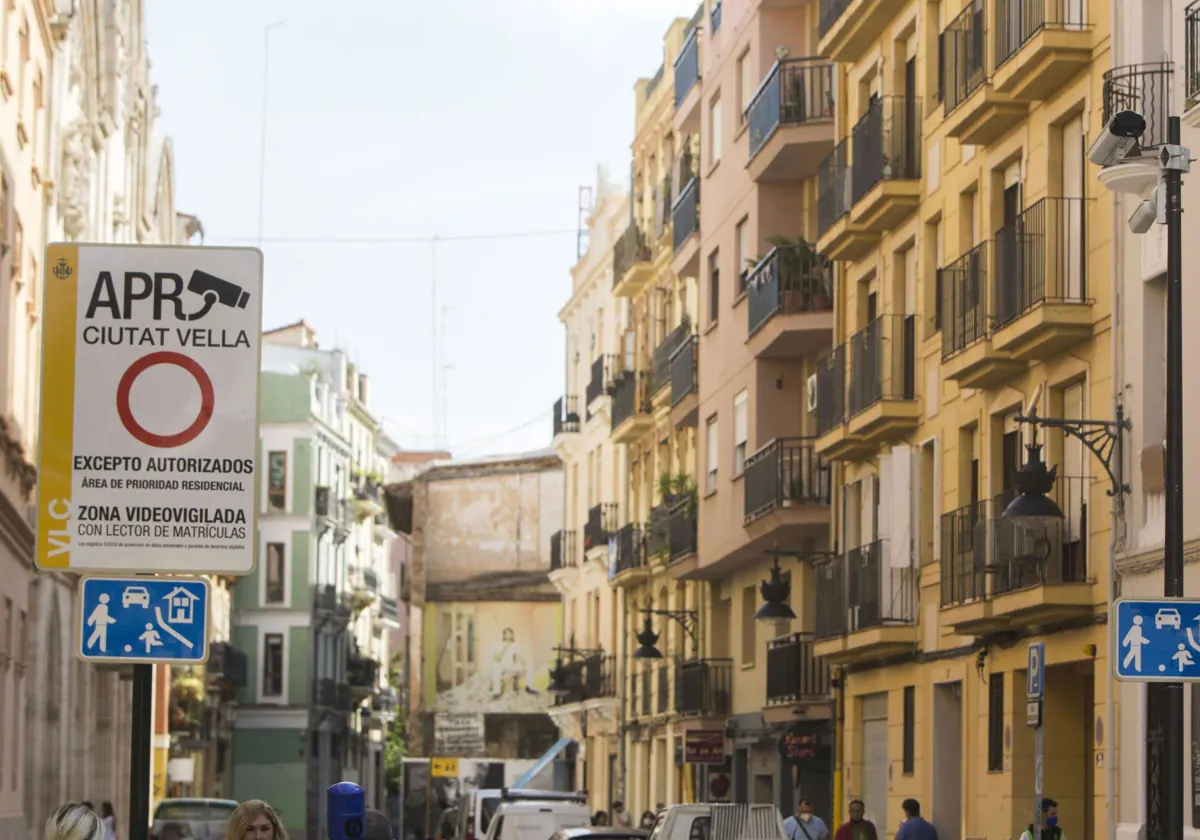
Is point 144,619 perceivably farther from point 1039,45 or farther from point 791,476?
point 791,476

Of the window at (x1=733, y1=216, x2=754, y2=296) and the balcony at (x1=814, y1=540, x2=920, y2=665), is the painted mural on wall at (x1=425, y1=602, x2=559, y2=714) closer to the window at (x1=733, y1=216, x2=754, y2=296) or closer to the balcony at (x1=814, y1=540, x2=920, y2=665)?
the window at (x1=733, y1=216, x2=754, y2=296)

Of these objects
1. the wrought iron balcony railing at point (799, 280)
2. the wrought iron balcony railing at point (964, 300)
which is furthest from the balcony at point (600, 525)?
the wrought iron balcony railing at point (964, 300)

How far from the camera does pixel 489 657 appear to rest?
8512cm

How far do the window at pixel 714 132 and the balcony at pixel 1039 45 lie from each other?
17387mm

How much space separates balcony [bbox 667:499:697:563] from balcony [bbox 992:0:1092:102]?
1995 cm

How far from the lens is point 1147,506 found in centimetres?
2270

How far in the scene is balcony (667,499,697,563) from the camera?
149 ft

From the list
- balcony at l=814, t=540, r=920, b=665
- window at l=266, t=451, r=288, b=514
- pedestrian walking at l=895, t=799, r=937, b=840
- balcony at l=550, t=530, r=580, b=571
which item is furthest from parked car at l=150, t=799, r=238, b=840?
window at l=266, t=451, r=288, b=514

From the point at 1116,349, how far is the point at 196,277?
48.1 ft

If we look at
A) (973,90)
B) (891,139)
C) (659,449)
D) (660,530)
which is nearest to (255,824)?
(973,90)

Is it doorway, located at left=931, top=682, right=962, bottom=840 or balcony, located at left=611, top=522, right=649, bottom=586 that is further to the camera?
balcony, located at left=611, top=522, right=649, bottom=586

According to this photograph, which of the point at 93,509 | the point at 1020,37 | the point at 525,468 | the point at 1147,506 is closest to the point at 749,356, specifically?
the point at 1020,37

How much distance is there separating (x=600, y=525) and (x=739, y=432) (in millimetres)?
20827

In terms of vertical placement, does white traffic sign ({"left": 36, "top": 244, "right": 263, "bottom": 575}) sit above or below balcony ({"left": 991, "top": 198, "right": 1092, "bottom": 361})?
below
